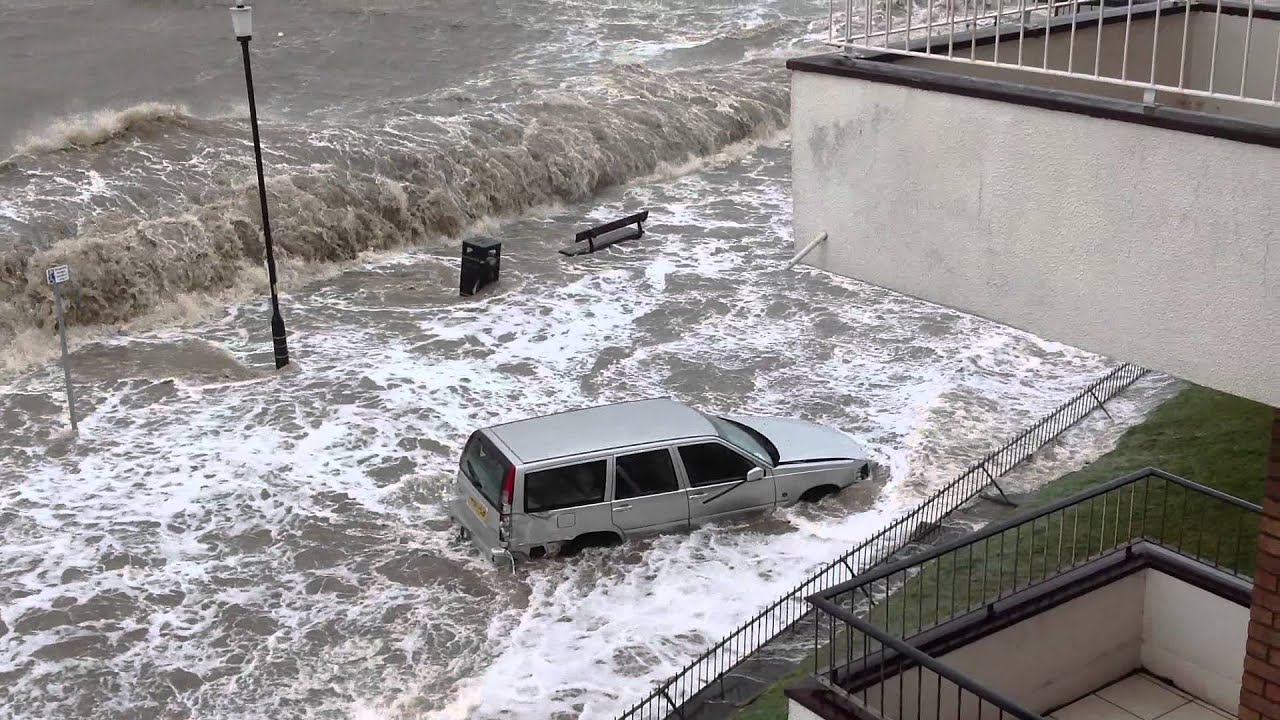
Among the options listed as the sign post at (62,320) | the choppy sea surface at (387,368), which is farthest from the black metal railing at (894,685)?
the sign post at (62,320)

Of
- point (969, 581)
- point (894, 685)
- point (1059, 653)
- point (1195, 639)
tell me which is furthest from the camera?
point (969, 581)

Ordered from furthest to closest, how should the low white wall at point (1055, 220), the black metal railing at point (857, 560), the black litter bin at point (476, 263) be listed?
the black litter bin at point (476, 263) < the black metal railing at point (857, 560) < the low white wall at point (1055, 220)

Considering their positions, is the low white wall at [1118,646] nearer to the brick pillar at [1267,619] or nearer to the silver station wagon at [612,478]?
the brick pillar at [1267,619]

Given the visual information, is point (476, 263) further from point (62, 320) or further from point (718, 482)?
point (718, 482)

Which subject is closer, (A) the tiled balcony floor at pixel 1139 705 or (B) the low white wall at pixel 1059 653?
(B) the low white wall at pixel 1059 653

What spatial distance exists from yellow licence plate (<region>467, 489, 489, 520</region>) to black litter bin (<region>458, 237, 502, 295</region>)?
912 cm

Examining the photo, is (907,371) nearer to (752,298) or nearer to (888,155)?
(752,298)

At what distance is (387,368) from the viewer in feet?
63.4

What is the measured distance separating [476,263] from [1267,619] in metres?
17.2

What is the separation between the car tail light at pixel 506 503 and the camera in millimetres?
13094

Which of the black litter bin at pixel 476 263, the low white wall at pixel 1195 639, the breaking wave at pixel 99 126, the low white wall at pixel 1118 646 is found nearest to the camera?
the low white wall at pixel 1118 646

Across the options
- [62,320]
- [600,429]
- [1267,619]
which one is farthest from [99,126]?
[1267,619]

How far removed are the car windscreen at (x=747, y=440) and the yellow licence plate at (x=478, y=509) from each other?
101 inches

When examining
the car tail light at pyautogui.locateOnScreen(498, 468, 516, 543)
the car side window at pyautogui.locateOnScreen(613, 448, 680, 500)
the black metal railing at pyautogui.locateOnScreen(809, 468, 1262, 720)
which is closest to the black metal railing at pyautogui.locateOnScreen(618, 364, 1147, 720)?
the black metal railing at pyautogui.locateOnScreen(809, 468, 1262, 720)
